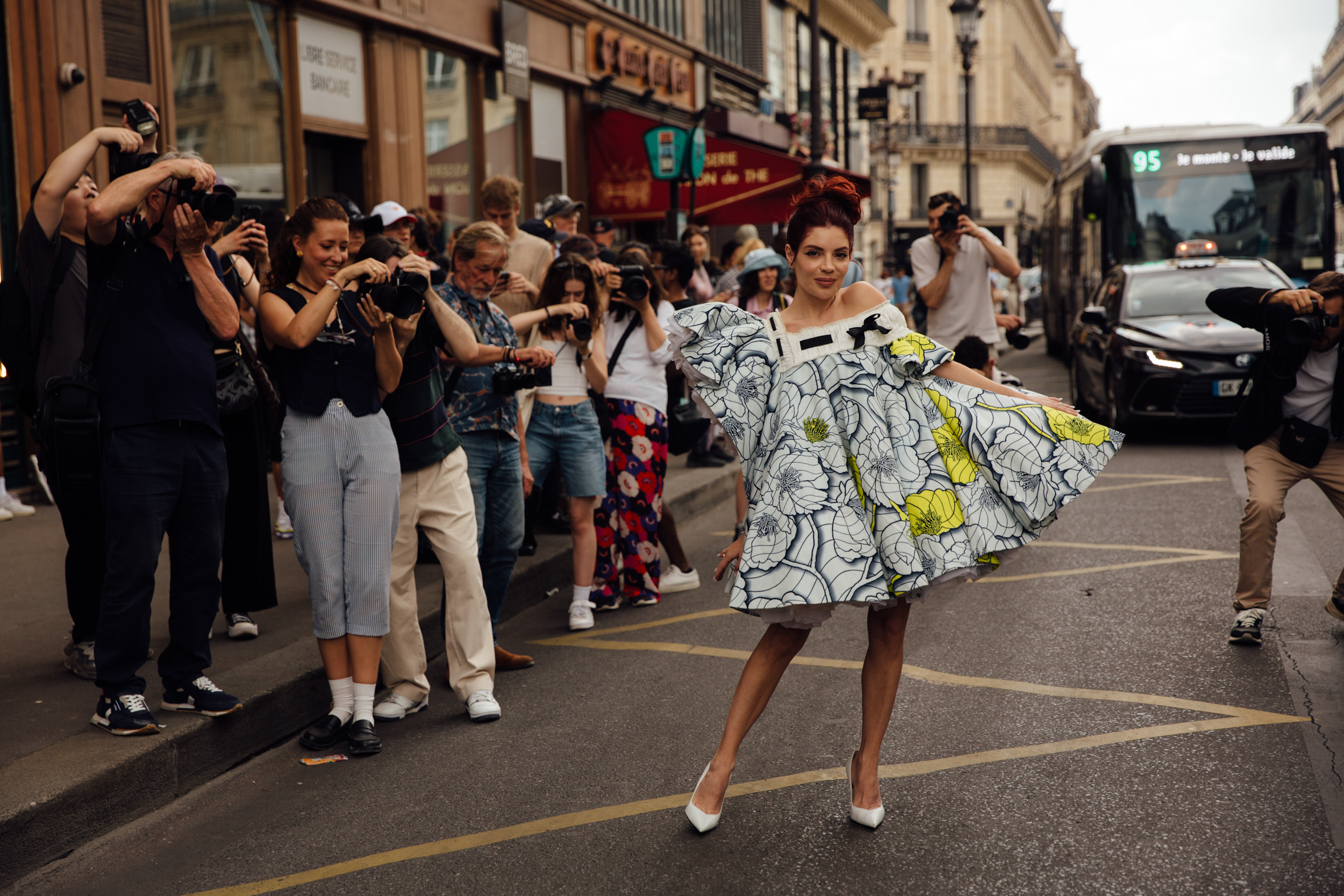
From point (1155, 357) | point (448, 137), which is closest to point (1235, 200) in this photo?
point (1155, 357)

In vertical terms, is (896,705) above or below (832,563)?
below

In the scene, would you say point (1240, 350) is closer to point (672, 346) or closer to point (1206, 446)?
point (1206, 446)

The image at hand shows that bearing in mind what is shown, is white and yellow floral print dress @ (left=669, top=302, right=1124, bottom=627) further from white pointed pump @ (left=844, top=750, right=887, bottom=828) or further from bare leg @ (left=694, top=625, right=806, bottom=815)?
white pointed pump @ (left=844, top=750, right=887, bottom=828)

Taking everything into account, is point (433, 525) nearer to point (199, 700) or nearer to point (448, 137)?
point (199, 700)

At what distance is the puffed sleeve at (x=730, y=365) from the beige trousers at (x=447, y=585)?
152 cm

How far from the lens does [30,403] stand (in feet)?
14.8

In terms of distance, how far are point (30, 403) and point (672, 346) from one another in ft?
7.68

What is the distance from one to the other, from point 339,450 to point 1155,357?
884 centimetres

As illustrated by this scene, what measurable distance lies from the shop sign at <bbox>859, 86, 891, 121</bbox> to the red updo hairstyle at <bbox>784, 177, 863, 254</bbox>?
24318 millimetres

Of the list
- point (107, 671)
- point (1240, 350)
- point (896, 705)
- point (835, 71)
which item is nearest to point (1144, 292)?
point (1240, 350)

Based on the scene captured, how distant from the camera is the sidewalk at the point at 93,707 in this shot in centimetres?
374

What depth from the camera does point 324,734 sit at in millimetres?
4562

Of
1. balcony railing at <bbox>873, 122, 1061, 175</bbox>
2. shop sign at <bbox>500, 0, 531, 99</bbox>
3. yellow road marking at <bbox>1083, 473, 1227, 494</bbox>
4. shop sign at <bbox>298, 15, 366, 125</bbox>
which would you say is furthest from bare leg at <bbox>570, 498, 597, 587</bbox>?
balcony railing at <bbox>873, 122, 1061, 175</bbox>

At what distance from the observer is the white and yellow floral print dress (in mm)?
3475
